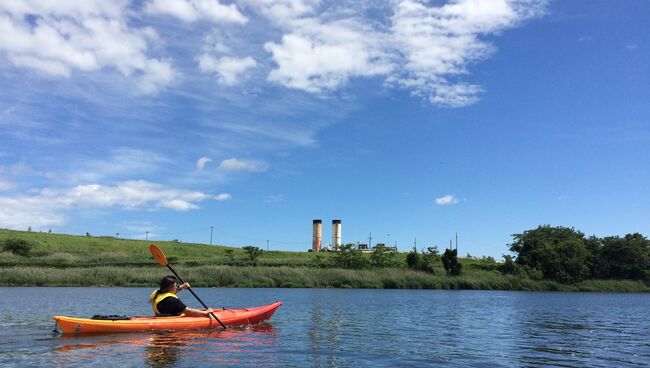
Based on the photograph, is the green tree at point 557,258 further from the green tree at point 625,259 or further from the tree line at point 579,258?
the green tree at point 625,259

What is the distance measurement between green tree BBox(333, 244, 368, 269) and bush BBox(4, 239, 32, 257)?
132 feet

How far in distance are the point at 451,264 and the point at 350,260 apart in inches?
531

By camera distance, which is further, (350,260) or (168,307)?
(350,260)

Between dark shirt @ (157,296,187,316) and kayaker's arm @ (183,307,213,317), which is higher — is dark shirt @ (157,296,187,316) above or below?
above

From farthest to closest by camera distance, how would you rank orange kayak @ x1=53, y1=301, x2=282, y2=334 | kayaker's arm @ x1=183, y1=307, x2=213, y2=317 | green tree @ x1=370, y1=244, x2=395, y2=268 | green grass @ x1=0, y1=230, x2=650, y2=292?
1. green tree @ x1=370, y1=244, x2=395, y2=268
2. green grass @ x1=0, y1=230, x2=650, y2=292
3. kayaker's arm @ x1=183, y1=307, x2=213, y2=317
4. orange kayak @ x1=53, y1=301, x2=282, y2=334

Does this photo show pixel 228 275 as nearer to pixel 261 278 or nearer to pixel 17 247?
pixel 261 278

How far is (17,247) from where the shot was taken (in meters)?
66.0

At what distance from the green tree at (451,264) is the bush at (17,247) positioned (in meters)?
52.9

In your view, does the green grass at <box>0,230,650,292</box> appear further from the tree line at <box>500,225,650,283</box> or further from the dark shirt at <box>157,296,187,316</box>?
the dark shirt at <box>157,296,187,316</box>

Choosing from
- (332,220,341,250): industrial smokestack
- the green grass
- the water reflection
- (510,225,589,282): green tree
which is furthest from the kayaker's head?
(332,220,341,250): industrial smokestack

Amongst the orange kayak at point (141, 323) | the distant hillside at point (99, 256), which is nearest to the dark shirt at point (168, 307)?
the orange kayak at point (141, 323)

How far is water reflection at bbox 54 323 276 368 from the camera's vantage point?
39.4ft

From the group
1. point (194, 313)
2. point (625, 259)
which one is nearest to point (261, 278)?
point (194, 313)

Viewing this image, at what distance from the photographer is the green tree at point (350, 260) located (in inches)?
2723
